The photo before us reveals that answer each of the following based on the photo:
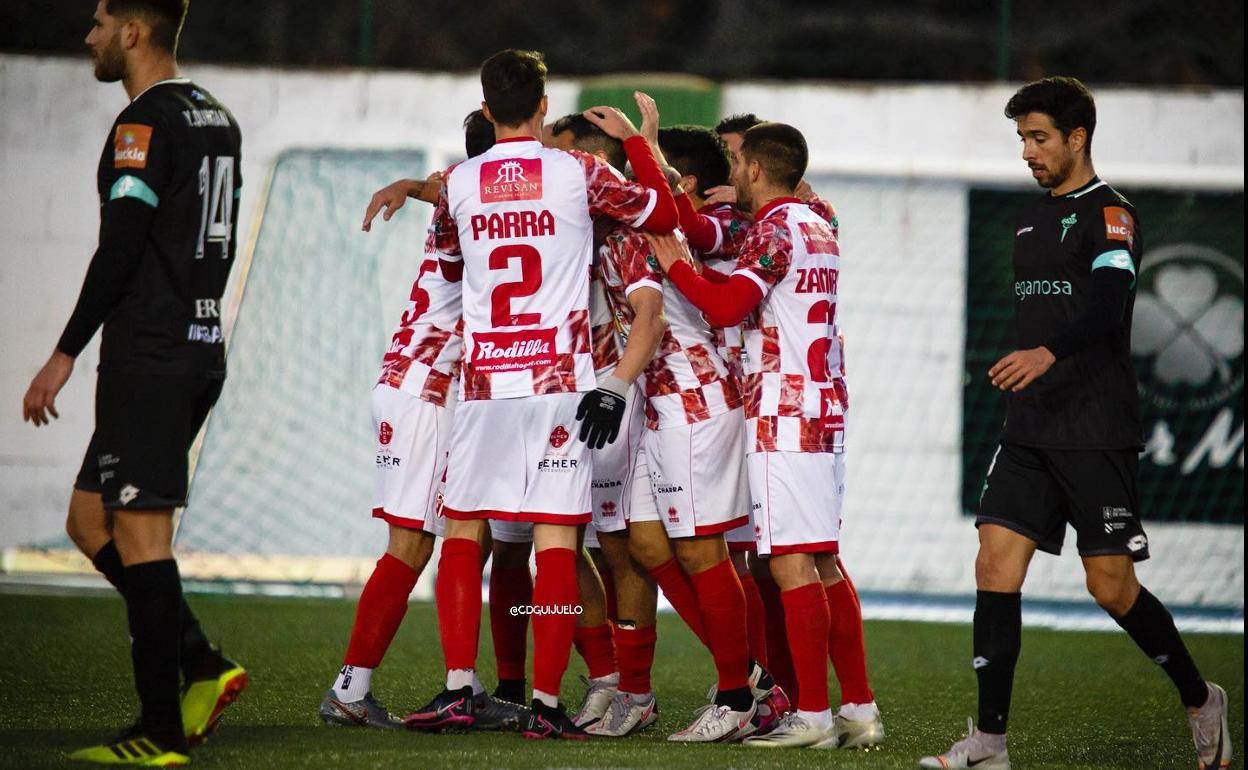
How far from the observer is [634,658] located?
16.8 ft

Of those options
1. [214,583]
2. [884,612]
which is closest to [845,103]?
[884,612]

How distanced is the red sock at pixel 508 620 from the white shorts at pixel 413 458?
0.38 m

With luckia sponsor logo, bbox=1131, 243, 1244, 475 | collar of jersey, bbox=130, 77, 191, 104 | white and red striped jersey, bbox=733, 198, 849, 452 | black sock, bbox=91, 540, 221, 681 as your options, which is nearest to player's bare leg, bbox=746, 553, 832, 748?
white and red striped jersey, bbox=733, 198, 849, 452

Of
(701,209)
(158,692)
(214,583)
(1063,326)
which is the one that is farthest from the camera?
(214,583)

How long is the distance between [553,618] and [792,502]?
33.9 inches

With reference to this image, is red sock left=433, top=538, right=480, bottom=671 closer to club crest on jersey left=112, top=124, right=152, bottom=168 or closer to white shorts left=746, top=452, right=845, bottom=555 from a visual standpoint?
white shorts left=746, top=452, right=845, bottom=555

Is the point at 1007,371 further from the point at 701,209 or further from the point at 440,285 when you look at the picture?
the point at 440,285

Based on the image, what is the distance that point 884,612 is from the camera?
1002 centimetres

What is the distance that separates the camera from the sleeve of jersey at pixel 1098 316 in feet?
14.3

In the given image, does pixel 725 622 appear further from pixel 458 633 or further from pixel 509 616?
pixel 458 633

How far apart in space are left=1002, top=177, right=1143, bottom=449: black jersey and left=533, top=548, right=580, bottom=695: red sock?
56.1 inches

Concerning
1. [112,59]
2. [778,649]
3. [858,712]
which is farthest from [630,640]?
[112,59]

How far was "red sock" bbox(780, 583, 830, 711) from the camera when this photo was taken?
482 cm

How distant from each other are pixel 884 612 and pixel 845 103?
3.48 m
